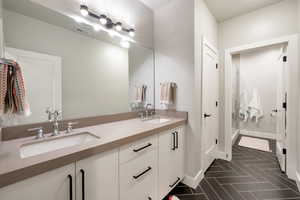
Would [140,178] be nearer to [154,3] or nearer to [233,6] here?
[154,3]

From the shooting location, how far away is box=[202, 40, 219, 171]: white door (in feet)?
6.43

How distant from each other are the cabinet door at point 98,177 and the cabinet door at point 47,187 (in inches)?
1.8

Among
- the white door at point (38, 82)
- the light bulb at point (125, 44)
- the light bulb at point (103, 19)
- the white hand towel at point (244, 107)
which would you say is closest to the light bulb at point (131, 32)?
the light bulb at point (125, 44)

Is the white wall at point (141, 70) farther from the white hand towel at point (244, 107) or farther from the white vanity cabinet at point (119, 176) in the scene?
the white hand towel at point (244, 107)

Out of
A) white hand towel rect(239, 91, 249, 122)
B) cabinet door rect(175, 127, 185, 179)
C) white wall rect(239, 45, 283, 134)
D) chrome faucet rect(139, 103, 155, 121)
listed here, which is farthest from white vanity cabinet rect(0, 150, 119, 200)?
white wall rect(239, 45, 283, 134)

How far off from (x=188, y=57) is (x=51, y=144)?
1812 mm

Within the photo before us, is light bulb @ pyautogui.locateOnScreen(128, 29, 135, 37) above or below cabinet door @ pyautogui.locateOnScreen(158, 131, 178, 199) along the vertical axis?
above

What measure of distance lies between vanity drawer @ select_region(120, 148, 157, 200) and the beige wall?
0.77m

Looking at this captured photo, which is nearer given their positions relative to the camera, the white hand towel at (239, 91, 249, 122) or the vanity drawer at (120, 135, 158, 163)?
the vanity drawer at (120, 135, 158, 163)

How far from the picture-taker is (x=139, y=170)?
1188 mm

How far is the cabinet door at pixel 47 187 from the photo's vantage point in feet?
2.00

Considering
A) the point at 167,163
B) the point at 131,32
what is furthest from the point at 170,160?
the point at 131,32

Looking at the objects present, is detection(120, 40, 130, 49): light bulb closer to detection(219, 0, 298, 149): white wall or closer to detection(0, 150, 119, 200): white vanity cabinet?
detection(0, 150, 119, 200): white vanity cabinet

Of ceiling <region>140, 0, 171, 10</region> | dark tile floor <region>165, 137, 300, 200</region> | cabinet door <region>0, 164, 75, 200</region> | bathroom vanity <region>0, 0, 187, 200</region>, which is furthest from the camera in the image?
ceiling <region>140, 0, 171, 10</region>
